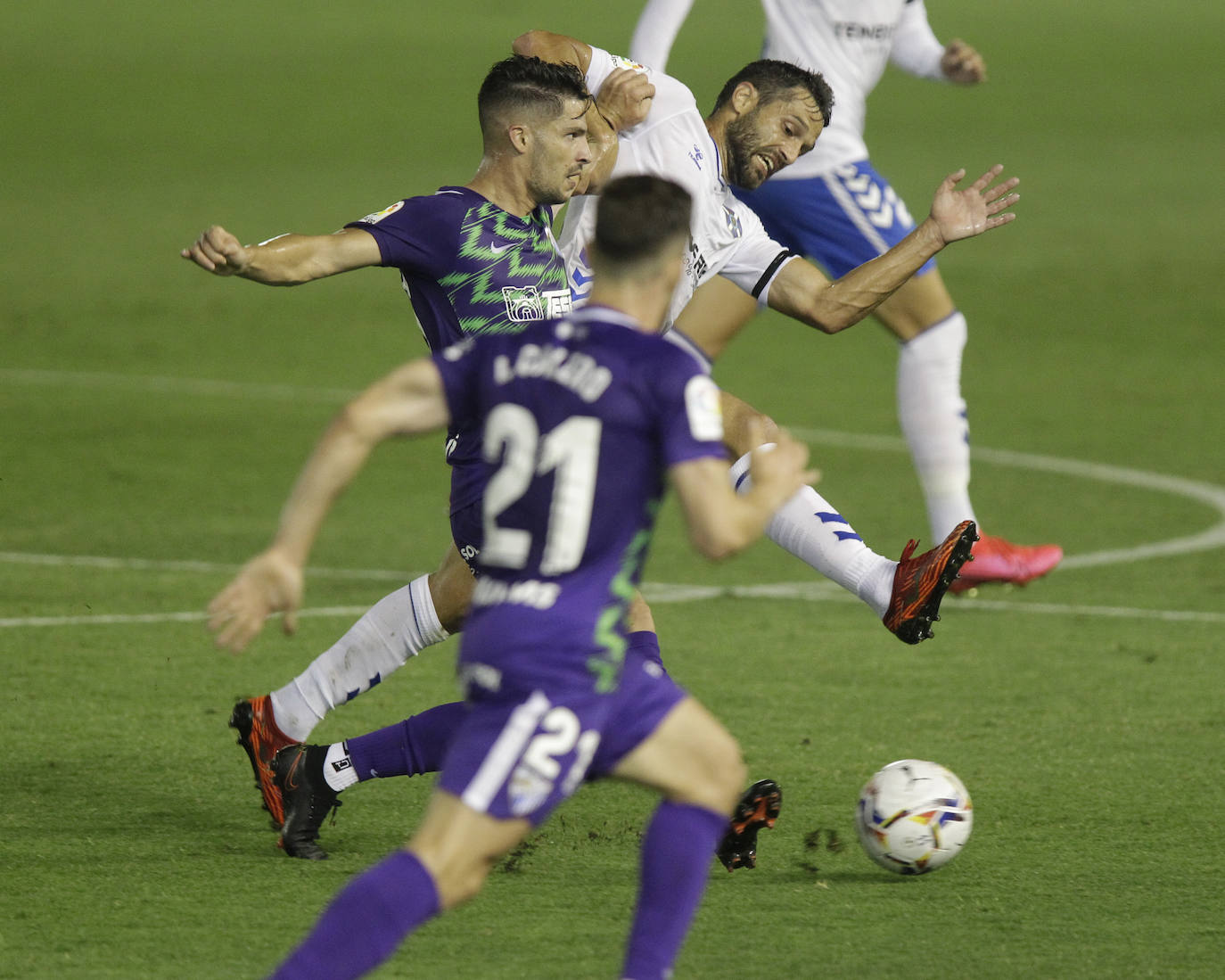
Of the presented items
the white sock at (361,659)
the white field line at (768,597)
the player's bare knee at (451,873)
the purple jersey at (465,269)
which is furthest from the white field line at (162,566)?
the player's bare knee at (451,873)

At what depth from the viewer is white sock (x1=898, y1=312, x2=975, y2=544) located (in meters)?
7.43

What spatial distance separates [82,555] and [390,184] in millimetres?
17561

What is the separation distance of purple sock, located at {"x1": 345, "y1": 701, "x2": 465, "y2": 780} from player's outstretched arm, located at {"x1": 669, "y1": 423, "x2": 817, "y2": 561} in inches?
68.3

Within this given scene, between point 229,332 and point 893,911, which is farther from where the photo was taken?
point 229,332

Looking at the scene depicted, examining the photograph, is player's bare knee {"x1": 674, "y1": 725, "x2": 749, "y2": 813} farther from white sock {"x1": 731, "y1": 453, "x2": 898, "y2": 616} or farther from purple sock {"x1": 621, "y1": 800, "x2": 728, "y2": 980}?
white sock {"x1": 731, "y1": 453, "x2": 898, "y2": 616}

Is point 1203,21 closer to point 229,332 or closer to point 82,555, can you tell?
point 229,332

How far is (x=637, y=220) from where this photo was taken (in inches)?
141

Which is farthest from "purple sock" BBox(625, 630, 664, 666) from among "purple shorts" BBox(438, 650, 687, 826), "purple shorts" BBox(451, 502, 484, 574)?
"purple shorts" BBox(438, 650, 687, 826)

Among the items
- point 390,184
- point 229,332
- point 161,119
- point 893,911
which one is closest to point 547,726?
point 893,911

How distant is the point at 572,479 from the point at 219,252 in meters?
1.55

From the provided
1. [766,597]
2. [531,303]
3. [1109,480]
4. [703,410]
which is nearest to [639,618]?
[531,303]

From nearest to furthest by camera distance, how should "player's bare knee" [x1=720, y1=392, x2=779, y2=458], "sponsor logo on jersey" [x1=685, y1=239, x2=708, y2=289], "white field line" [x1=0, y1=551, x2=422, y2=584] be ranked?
"player's bare knee" [x1=720, y1=392, x2=779, y2=458] → "sponsor logo on jersey" [x1=685, y1=239, x2=708, y2=289] → "white field line" [x1=0, y1=551, x2=422, y2=584]

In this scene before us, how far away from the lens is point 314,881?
4.93 meters

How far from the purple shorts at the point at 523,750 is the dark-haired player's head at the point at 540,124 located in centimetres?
204
